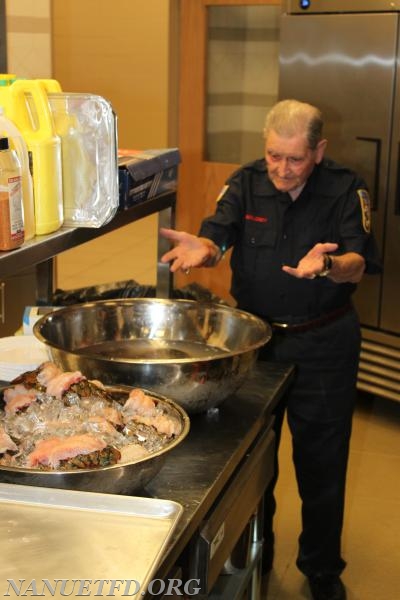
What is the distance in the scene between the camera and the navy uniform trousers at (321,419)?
9.30 feet

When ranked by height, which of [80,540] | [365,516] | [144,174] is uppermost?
[144,174]

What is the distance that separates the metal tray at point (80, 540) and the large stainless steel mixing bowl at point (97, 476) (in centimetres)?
2

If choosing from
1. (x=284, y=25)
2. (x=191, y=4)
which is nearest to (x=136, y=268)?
(x=191, y=4)

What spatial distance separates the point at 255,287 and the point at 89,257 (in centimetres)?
397

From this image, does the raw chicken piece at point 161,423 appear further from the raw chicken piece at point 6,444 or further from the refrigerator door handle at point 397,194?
the refrigerator door handle at point 397,194

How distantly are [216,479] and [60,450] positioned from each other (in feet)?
1.09

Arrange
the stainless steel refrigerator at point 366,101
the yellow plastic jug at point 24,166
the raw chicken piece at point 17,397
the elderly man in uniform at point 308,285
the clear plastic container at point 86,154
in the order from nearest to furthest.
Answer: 1. the yellow plastic jug at point 24,166
2. the raw chicken piece at point 17,397
3. the clear plastic container at point 86,154
4. the elderly man in uniform at point 308,285
5. the stainless steel refrigerator at point 366,101

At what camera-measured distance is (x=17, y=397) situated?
1.82 meters

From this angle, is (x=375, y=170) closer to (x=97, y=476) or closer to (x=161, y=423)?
(x=161, y=423)

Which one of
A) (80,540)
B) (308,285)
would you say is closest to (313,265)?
(308,285)

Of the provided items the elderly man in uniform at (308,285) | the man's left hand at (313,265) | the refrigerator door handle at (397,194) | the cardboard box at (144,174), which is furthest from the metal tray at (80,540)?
the refrigerator door handle at (397,194)

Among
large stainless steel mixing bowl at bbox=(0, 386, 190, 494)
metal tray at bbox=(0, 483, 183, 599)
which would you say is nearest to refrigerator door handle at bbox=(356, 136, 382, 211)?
large stainless steel mixing bowl at bbox=(0, 386, 190, 494)

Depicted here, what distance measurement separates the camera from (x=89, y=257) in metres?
6.73

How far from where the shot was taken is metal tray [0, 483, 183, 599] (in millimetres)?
1312
